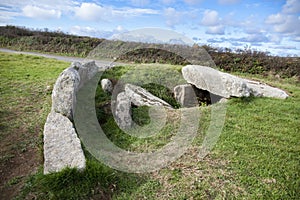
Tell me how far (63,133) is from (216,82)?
467cm

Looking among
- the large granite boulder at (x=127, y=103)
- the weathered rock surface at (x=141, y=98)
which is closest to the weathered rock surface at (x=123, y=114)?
the large granite boulder at (x=127, y=103)

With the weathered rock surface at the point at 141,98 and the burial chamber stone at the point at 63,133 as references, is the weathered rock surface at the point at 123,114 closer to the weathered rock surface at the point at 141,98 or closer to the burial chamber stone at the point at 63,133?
the weathered rock surface at the point at 141,98

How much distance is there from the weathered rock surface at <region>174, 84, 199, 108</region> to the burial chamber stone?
313 centimetres

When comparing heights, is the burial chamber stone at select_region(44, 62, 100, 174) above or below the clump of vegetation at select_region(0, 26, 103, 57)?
below

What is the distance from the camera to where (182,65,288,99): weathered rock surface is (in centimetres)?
689

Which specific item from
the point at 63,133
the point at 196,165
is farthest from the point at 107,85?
the point at 196,165

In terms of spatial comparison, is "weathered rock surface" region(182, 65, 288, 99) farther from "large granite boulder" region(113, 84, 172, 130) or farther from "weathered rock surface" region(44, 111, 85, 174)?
"weathered rock surface" region(44, 111, 85, 174)

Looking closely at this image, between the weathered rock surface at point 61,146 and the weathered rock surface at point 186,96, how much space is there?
3900 mm

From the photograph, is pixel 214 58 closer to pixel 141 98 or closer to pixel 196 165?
pixel 141 98

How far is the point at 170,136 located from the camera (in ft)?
17.1

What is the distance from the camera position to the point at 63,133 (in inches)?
198

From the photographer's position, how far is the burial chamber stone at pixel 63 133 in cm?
416

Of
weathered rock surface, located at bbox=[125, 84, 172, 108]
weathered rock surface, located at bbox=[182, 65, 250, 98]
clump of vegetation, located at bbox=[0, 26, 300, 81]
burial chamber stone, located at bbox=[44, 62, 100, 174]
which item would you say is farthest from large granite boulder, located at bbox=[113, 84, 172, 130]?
clump of vegetation, located at bbox=[0, 26, 300, 81]

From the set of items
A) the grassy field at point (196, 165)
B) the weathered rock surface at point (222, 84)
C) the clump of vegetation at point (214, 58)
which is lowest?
the grassy field at point (196, 165)
